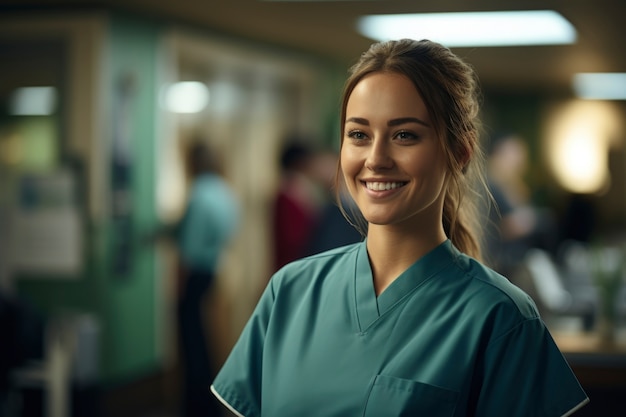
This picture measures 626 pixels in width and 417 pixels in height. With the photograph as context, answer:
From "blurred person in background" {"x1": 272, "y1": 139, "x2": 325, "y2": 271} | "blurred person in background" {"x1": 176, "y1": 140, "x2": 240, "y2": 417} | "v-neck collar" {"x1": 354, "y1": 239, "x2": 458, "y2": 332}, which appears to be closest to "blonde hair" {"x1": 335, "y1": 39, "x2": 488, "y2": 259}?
"v-neck collar" {"x1": 354, "y1": 239, "x2": 458, "y2": 332}

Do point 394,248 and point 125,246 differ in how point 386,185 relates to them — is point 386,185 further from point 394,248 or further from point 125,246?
point 125,246

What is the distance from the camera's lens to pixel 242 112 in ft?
24.4

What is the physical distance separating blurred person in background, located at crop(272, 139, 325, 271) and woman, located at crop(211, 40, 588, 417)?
10.9ft

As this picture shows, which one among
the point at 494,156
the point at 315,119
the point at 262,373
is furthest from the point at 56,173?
the point at 262,373

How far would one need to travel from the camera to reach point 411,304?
4.29 ft

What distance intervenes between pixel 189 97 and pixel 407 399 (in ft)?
18.8

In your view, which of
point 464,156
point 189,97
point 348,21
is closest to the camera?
point 464,156

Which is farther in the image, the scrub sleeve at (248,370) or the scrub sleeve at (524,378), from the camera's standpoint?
the scrub sleeve at (248,370)

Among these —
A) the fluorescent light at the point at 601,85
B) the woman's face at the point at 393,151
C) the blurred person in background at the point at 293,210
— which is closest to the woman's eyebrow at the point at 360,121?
the woman's face at the point at 393,151

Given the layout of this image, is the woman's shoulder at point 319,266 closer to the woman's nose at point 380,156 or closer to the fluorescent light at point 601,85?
the woman's nose at point 380,156

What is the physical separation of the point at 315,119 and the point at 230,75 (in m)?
1.46

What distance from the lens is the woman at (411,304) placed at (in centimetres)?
121

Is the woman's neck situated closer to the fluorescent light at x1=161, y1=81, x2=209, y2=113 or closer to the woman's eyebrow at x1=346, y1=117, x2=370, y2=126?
the woman's eyebrow at x1=346, y1=117, x2=370, y2=126

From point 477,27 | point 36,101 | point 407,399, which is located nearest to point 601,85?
point 477,27
